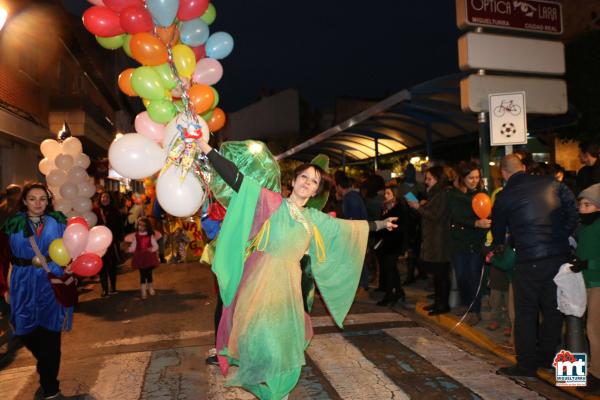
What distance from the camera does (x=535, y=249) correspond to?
425 cm

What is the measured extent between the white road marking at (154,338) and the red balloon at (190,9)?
3.83 m

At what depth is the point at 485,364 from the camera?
15.7 ft

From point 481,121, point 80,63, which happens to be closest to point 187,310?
point 481,121

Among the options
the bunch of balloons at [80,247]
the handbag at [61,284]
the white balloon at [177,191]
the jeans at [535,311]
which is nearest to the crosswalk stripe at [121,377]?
the handbag at [61,284]

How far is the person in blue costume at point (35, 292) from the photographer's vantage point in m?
4.09

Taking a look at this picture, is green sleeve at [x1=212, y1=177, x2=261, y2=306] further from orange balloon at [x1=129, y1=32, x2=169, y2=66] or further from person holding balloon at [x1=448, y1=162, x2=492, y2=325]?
person holding balloon at [x1=448, y1=162, x2=492, y2=325]

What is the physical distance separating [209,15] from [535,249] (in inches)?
142

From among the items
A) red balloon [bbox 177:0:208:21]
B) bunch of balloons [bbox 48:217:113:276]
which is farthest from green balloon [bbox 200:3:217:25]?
bunch of balloons [bbox 48:217:113:276]

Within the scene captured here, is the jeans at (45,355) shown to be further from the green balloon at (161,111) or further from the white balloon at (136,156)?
the green balloon at (161,111)

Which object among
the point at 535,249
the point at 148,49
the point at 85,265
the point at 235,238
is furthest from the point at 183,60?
the point at 535,249

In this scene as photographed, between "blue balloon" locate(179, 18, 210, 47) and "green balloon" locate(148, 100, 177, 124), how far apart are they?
2.59 feet

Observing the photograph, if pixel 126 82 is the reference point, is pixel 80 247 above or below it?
below

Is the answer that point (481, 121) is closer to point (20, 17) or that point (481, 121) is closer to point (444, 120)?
point (444, 120)

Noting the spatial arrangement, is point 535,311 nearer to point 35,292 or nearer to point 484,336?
point 484,336
